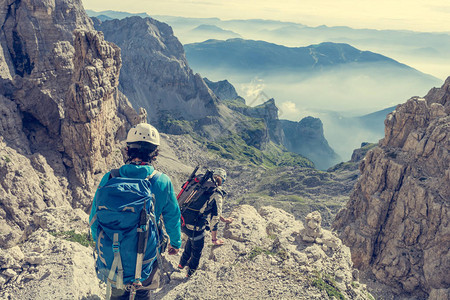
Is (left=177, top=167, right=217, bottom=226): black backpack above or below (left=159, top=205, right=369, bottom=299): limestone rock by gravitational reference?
above

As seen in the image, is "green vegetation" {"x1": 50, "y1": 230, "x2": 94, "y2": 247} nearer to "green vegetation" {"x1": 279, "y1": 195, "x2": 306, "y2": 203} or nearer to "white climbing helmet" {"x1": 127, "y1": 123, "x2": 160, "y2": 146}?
"white climbing helmet" {"x1": 127, "y1": 123, "x2": 160, "y2": 146}

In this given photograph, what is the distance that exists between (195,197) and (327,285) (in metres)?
8.47

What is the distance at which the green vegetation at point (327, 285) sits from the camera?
16109 millimetres

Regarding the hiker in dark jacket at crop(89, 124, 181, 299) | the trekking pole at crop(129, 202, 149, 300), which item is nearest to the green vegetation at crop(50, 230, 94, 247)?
the hiker in dark jacket at crop(89, 124, 181, 299)

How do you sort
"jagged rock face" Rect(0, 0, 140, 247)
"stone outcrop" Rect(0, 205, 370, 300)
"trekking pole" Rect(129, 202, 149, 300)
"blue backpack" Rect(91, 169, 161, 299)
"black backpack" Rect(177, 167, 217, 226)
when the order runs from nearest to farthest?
"blue backpack" Rect(91, 169, 161, 299) → "trekking pole" Rect(129, 202, 149, 300) → "stone outcrop" Rect(0, 205, 370, 300) → "black backpack" Rect(177, 167, 217, 226) → "jagged rock face" Rect(0, 0, 140, 247)

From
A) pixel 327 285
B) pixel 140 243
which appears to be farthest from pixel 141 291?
pixel 327 285

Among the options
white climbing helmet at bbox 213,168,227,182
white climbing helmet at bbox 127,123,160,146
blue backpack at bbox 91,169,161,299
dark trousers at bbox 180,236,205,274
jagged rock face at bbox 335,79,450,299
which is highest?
white climbing helmet at bbox 127,123,160,146

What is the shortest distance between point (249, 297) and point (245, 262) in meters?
2.96

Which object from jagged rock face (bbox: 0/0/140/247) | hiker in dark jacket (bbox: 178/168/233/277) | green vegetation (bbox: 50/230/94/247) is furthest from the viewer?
jagged rock face (bbox: 0/0/140/247)

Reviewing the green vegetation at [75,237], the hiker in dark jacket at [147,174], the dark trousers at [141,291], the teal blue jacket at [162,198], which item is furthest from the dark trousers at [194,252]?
the green vegetation at [75,237]

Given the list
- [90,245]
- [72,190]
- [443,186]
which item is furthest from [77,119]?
[443,186]

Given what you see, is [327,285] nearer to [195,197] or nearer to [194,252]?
[194,252]

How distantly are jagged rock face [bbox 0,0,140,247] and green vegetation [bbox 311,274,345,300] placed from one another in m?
36.4

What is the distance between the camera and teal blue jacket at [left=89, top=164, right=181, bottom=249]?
8.76 metres
